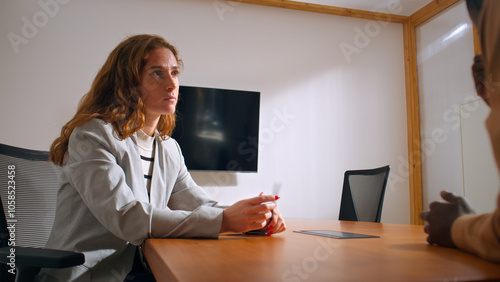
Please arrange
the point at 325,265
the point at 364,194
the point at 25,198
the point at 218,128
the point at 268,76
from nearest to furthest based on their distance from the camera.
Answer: the point at 325,265 → the point at 25,198 → the point at 364,194 → the point at 218,128 → the point at 268,76

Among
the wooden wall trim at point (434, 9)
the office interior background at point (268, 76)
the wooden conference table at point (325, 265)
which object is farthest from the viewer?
the office interior background at point (268, 76)

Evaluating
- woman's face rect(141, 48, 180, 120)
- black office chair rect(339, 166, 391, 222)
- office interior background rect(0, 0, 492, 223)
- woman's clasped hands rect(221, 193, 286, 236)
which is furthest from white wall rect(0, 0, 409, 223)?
woman's clasped hands rect(221, 193, 286, 236)

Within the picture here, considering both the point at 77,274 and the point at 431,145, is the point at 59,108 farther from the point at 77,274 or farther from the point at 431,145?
the point at 431,145

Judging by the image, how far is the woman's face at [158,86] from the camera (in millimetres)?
1419

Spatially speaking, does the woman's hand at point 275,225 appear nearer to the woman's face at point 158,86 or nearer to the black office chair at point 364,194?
the woman's face at point 158,86

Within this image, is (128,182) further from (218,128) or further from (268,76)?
(268,76)

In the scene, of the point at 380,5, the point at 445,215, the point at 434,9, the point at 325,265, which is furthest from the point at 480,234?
the point at 380,5

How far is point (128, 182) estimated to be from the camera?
112cm

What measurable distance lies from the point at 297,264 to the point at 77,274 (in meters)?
0.74

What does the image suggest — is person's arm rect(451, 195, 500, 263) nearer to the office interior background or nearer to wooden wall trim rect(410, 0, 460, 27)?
wooden wall trim rect(410, 0, 460, 27)

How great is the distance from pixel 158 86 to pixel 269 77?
2599 millimetres

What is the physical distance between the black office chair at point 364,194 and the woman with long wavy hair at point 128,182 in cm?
97

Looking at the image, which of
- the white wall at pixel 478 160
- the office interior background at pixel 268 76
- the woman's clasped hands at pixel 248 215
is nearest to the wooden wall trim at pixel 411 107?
the office interior background at pixel 268 76

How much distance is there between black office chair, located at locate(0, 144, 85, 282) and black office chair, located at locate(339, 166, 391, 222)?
146 centimetres
